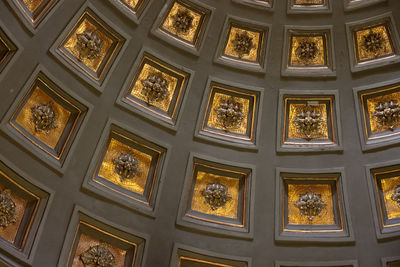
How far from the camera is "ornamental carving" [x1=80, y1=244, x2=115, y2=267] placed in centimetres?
1166

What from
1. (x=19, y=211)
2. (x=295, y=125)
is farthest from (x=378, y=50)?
(x=19, y=211)

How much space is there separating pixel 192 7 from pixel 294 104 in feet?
9.94

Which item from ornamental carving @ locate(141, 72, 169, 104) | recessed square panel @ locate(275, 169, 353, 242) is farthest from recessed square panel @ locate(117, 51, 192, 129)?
recessed square panel @ locate(275, 169, 353, 242)

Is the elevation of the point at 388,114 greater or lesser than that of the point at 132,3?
lesser

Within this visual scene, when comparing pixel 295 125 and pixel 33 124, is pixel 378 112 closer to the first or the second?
pixel 295 125

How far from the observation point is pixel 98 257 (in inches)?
463

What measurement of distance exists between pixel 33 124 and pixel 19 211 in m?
1.61

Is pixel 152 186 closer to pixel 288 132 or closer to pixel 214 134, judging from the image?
pixel 214 134

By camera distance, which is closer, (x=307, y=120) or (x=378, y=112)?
(x=378, y=112)

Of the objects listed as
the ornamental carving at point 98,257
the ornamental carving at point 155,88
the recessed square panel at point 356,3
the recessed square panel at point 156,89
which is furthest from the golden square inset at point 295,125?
the ornamental carving at point 98,257

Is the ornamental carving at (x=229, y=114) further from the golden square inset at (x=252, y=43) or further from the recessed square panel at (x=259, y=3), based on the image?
the recessed square panel at (x=259, y=3)

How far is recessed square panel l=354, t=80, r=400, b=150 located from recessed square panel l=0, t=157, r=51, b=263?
663 cm

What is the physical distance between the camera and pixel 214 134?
43.4ft

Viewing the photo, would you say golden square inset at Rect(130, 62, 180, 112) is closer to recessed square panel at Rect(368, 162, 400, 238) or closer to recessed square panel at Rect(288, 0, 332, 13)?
recessed square panel at Rect(288, 0, 332, 13)
